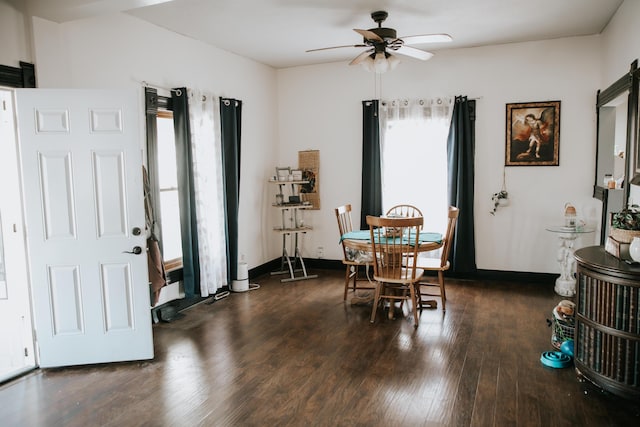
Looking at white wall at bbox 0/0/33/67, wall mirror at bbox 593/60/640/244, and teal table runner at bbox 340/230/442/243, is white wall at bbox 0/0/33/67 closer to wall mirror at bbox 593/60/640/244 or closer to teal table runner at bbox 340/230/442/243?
teal table runner at bbox 340/230/442/243

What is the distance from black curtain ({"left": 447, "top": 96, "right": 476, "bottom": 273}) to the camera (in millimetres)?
5418

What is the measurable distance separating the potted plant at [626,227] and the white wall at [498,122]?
2.41m

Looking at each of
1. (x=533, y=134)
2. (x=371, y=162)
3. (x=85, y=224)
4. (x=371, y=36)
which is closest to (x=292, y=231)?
(x=371, y=162)

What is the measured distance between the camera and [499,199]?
5.43 m

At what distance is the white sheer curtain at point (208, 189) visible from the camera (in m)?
4.63

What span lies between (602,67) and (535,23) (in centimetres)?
100

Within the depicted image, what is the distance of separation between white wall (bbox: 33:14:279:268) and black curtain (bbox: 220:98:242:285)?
305mm

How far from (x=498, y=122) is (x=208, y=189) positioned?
338 centimetres

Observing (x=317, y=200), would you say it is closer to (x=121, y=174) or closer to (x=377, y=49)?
(x=377, y=49)

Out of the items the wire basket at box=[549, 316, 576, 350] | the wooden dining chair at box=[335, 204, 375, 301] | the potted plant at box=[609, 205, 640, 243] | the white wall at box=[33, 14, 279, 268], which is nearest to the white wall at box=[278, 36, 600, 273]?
the white wall at box=[33, 14, 279, 268]

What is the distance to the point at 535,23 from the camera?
4.50 m

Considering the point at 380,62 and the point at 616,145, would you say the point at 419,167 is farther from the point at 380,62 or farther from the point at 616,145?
the point at 616,145

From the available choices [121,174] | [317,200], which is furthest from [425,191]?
[121,174]

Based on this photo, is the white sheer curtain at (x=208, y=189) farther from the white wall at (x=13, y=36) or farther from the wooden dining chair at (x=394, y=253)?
the wooden dining chair at (x=394, y=253)
